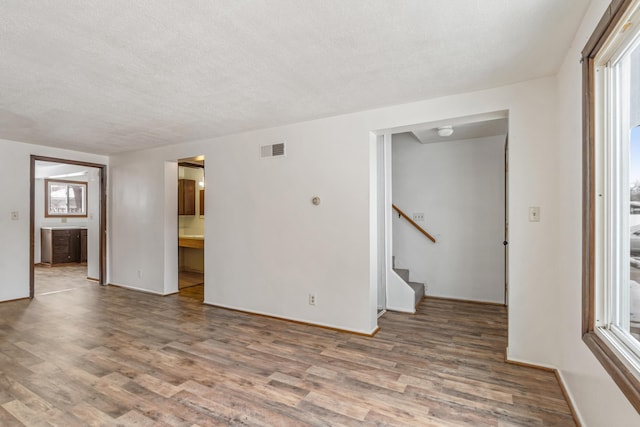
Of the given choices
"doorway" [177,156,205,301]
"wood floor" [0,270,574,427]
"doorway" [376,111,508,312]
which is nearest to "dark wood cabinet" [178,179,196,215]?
"doorway" [177,156,205,301]

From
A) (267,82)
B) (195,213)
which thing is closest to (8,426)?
(267,82)

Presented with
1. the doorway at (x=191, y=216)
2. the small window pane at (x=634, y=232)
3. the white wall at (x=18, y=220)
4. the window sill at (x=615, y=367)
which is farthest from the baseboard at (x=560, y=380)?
the white wall at (x=18, y=220)

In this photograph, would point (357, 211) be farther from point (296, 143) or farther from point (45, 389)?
point (45, 389)

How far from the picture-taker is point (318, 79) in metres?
2.49

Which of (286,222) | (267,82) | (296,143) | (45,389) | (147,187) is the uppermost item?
(267,82)

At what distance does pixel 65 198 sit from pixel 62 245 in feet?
4.43

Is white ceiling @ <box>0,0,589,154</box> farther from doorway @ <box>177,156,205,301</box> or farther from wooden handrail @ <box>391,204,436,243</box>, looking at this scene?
doorway @ <box>177,156,205,301</box>

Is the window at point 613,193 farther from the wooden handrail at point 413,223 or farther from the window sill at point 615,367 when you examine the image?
the wooden handrail at point 413,223

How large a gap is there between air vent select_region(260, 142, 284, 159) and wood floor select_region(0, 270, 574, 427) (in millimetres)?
1966

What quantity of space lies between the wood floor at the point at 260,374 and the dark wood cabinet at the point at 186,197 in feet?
9.14

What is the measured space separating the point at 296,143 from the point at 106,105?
1878mm

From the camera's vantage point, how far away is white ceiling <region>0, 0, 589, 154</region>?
5.38 feet

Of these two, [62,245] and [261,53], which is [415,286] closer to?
[261,53]

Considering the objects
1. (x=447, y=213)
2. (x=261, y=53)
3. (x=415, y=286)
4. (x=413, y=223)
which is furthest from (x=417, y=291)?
(x=261, y=53)
